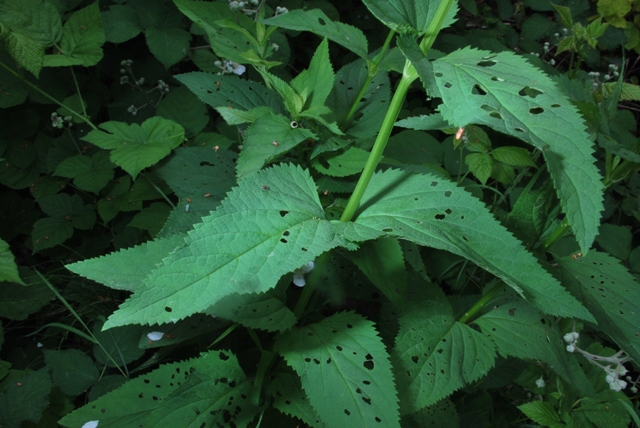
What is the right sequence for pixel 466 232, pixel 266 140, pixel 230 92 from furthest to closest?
pixel 230 92 < pixel 266 140 < pixel 466 232

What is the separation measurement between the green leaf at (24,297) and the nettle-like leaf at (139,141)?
0.74 m

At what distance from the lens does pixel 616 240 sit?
8.63ft

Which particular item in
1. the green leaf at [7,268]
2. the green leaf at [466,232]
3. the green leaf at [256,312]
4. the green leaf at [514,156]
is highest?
the green leaf at [466,232]

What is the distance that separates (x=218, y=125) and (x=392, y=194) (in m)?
1.38

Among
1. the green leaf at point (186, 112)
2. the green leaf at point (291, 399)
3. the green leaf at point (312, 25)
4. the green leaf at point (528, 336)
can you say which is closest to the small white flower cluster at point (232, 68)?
the green leaf at point (186, 112)

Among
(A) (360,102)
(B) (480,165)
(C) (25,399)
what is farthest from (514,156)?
(C) (25,399)

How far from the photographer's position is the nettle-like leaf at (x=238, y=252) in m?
0.91

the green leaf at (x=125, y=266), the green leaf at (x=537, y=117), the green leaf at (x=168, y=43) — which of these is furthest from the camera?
the green leaf at (x=168, y=43)

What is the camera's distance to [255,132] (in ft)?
4.96

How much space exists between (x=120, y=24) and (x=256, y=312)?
183cm

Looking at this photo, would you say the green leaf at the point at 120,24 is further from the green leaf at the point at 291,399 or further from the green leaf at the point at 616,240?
the green leaf at the point at 616,240

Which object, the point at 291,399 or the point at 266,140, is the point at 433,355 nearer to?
the point at 291,399

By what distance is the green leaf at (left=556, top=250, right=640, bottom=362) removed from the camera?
4.23 ft

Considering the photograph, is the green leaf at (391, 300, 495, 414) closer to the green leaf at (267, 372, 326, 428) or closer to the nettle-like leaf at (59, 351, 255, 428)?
the green leaf at (267, 372, 326, 428)
